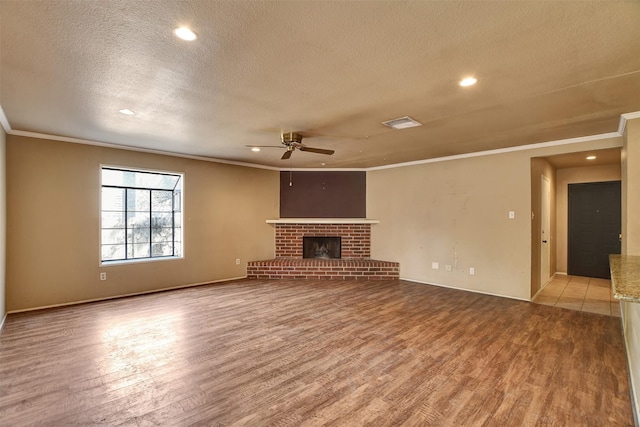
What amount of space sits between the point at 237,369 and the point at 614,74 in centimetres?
377

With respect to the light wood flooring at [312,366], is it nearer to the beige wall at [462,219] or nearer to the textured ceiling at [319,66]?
the beige wall at [462,219]

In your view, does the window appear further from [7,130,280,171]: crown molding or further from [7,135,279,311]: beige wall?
[7,130,280,171]: crown molding

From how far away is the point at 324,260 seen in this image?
6590mm

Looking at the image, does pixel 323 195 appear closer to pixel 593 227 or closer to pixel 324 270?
pixel 324 270

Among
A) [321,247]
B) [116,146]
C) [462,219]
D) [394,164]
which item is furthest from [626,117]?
[116,146]

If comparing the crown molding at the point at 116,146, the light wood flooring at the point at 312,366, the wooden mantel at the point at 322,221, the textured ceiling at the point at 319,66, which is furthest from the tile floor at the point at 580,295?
the crown molding at the point at 116,146

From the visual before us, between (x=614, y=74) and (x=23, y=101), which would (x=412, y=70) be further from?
(x=23, y=101)

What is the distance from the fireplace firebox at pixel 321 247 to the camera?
273 inches

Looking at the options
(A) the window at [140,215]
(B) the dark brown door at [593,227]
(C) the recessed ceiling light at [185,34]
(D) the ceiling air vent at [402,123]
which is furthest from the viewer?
(B) the dark brown door at [593,227]

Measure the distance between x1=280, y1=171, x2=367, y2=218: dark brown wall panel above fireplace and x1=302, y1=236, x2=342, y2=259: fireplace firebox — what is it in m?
0.54

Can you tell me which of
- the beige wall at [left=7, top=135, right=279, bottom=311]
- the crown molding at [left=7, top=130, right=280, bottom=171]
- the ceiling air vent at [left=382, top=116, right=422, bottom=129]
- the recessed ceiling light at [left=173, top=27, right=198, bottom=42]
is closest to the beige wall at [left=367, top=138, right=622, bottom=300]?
the ceiling air vent at [left=382, top=116, right=422, bottom=129]

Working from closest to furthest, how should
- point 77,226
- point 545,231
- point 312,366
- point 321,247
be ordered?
point 312,366 < point 77,226 < point 545,231 < point 321,247

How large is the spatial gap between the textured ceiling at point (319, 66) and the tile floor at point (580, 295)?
7.99ft

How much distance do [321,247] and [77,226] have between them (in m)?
4.45
